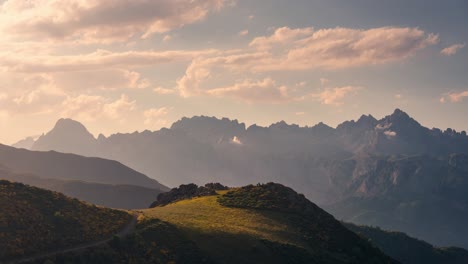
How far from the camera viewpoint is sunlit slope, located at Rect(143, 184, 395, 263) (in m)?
108

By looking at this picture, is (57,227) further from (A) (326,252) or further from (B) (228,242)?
(A) (326,252)

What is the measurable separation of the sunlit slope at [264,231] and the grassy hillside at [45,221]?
46.3 feet

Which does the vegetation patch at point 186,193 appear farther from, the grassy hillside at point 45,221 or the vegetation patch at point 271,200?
the grassy hillside at point 45,221

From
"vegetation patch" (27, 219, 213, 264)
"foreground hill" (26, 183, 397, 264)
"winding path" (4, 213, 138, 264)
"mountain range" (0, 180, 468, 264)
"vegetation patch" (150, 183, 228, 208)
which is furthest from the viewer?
"vegetation patch" (150, 183, 228, 208)

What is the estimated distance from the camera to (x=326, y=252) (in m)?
119

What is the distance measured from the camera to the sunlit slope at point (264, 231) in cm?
10756

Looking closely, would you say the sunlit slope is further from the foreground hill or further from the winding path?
the winding path

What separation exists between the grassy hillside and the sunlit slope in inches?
555

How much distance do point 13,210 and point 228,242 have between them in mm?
45443

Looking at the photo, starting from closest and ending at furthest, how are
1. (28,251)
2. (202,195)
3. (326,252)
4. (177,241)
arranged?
(28,251) < (177,241) < (326,252) < (202,195)

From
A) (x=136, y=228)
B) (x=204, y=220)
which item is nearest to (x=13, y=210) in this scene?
(x=136, y=228)

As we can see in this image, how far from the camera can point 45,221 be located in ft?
339

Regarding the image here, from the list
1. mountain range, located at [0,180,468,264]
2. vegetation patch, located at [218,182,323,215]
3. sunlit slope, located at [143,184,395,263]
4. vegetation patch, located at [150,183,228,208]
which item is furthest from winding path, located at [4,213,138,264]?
vegetation patch, located at [150,183,228,208]

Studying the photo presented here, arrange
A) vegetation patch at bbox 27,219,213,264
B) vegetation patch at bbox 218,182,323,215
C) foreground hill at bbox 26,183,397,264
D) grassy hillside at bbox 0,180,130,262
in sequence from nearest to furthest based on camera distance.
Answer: vegetation patch at bbox 27,219,213,264, grassy hillside at bbox 0,180,130,262, foreground hill at bbox 26,183,397,264, vegetation patch at bbox 218,182,323,215
